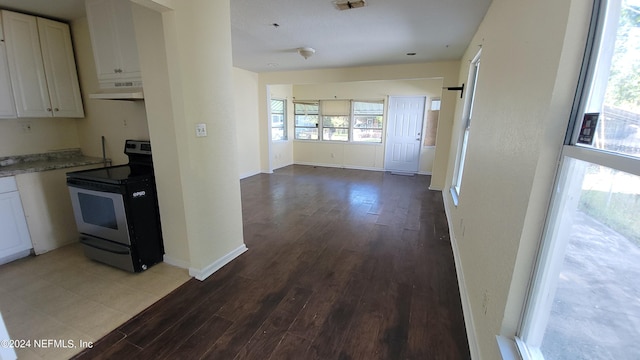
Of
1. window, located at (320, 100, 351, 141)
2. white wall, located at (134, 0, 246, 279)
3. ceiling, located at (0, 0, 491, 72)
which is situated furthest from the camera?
window, located at (320, 100, 351, 141)

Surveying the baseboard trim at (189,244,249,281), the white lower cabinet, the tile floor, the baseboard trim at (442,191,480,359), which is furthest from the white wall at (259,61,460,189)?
the tile floor

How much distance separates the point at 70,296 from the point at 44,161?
1859 mm

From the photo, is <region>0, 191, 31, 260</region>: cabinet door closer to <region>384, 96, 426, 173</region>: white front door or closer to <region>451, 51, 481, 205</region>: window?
<region>451, 51, 481, 205</region>: window

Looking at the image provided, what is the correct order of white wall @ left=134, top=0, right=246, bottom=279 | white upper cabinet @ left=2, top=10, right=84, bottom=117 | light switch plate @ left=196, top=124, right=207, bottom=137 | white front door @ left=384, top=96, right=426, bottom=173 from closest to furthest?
white wall @ left=134, top=0, right=246, bottom=279 < light switch plate @ left=196, top=124, right=207, bottom=137 < white upper cabinet @ left=2, top=10, right=84, bottom=117 < white front door @ left=384, top=96, right=426, bottom=173

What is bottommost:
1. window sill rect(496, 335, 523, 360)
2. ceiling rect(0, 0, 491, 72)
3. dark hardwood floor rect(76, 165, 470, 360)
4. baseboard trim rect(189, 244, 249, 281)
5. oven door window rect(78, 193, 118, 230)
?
dark hardwood floor rect(76, 165, 470, 360)

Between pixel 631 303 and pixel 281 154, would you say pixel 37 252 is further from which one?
pixel 281 154

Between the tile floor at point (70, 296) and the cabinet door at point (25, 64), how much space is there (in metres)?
1.59

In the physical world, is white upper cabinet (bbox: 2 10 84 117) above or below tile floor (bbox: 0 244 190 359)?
above

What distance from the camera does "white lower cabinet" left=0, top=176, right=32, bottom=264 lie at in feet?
7.68

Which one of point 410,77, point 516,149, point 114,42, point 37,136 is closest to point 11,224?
point 37,136

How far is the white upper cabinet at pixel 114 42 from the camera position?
228cm

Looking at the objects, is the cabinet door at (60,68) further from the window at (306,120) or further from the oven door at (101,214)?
the window at (306,120)

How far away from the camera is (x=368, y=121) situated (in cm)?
716

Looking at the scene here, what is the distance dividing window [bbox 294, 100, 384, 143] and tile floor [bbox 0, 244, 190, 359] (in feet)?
19.4
